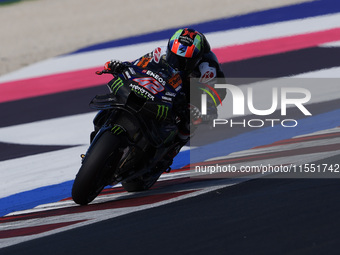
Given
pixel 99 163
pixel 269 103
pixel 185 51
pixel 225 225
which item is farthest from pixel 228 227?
pixel 269 103

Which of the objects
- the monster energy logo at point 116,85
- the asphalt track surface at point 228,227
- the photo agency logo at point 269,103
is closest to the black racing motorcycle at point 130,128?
the monster energy logo at point 116,85

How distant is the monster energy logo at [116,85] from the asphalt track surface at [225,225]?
97 centimetres

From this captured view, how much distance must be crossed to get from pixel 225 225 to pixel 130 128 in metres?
1.37

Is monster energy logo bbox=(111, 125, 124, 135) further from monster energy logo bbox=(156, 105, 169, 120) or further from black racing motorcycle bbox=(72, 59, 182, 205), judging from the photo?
monster energy logo bbox=(156, 105, 169, 120)

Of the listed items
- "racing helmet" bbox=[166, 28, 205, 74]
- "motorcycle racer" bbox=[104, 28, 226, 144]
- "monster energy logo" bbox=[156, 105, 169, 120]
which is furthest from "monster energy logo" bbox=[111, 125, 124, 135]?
"racing helmet" bbox=[166, 28, 205, 74]

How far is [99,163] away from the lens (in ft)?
18.2

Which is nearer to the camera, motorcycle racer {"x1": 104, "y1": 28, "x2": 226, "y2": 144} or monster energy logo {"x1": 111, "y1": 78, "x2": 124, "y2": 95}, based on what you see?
monster energy logo {"x1": 111, "y1": 78, "x2": 124, "y2": 95}

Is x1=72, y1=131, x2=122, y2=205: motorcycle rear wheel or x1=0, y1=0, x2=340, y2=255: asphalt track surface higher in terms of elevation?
x1=72, y1=131, x2=122, y2=205: motorcycle rear wheel

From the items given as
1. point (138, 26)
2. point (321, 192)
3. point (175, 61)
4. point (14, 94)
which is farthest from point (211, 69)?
point (138, 26)

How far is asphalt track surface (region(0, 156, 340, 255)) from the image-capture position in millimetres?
4312

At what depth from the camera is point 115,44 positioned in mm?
12945

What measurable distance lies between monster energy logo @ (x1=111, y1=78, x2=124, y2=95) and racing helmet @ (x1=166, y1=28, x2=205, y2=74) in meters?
0.57

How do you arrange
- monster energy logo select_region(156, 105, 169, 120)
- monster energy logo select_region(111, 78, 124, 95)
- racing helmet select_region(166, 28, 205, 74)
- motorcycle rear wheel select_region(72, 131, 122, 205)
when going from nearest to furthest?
1. motorcycle rear wheel select_region(72, 131, 122, 205)
2. monster energy logo select_region(156, 105, 169, 120)
3. monster energy logo select_region(111, 78, 124, 95)
4. racing helmet select_region(166, 28, 205, 74)

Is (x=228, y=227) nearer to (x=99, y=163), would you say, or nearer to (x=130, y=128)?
(x=99, y=163)
